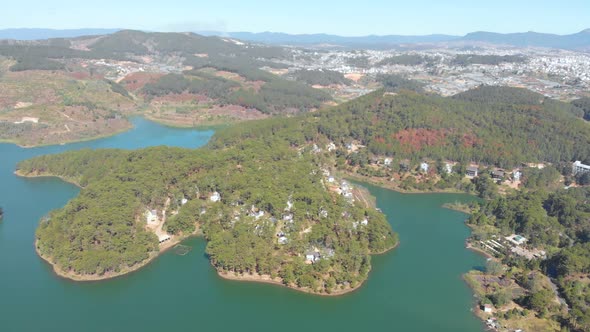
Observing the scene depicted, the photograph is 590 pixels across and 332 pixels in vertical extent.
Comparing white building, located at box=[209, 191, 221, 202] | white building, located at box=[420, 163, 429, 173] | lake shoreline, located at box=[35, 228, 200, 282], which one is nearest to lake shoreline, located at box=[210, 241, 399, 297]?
lake shoreline, located at box=[35, 228, 200, 282]

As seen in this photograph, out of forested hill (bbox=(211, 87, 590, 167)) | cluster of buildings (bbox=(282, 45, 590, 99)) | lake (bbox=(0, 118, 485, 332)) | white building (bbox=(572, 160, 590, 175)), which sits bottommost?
lake (bbox=(0, 118, 485, 332))

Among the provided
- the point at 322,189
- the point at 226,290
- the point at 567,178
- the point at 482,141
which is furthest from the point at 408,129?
the point at 226,290

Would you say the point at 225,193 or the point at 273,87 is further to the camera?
the point at 273,87

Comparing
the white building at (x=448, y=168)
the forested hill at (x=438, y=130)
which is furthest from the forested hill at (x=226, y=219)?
the white building at (x=448, y=168)

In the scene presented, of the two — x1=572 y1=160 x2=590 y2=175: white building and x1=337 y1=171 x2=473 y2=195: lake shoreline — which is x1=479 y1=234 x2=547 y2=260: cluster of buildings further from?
x1=572 y1=160 x2=590 y2=175: white building

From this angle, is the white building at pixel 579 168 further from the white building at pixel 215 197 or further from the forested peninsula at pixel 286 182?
the white building at pixel 215 197

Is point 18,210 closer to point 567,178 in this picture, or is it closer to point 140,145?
point 140,145

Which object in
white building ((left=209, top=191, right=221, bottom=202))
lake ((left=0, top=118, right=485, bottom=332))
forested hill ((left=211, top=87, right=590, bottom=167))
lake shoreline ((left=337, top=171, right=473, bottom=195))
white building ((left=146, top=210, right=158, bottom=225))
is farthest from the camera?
forested hill ((left=211, top=87, right=590, bottom=167))

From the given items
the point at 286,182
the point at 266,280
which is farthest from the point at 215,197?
the point at 266,280
